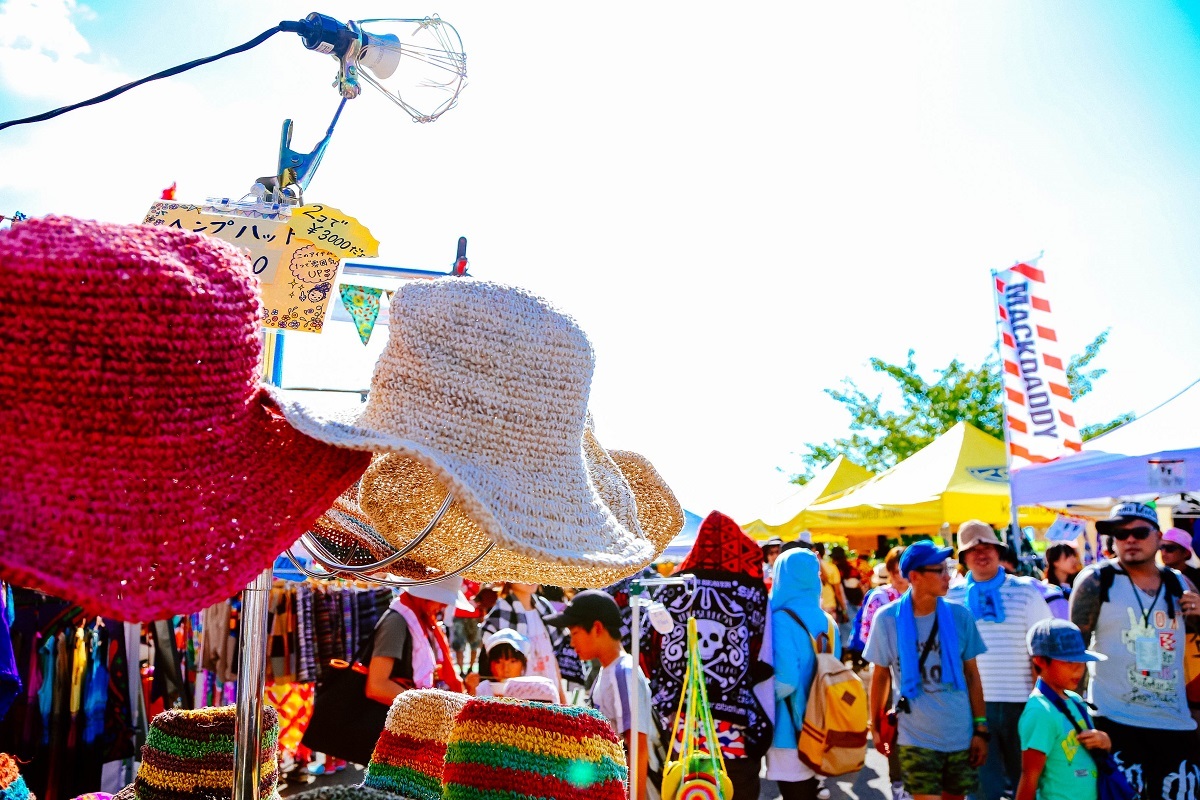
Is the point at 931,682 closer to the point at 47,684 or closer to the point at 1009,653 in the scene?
the point at 1009,653

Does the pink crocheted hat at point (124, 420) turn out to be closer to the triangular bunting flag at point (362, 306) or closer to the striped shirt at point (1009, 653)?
the triangular bunting flag at point (362, 306)

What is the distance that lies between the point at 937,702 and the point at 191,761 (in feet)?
11.9

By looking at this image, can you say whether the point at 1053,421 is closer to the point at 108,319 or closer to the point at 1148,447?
the point at 1148,447

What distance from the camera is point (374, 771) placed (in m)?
1.33

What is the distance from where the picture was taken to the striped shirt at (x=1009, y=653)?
183 inches

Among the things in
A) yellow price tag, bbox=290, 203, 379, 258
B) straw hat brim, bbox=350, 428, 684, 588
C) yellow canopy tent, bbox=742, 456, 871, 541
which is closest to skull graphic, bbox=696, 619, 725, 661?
straw hat brim, bbox=350, 428, 684, 588

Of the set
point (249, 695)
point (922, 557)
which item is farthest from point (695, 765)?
point (249, 695)

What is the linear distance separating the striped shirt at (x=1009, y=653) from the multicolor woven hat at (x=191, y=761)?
437cm

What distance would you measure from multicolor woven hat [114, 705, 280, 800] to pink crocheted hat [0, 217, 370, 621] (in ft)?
1.67

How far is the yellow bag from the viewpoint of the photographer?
3.45m

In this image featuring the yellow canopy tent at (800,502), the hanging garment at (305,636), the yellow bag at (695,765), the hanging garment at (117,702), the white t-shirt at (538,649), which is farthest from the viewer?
the yellow canopy tent at (800,502)

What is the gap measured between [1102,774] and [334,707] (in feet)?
10.9

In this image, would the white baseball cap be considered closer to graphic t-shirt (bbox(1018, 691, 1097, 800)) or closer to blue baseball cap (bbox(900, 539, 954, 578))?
blue baseball cap (bbox(900, 539, 954, 578))

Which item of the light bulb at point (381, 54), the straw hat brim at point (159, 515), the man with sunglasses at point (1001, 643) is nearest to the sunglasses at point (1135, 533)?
the man with sunglasses at point (1001, 643)
